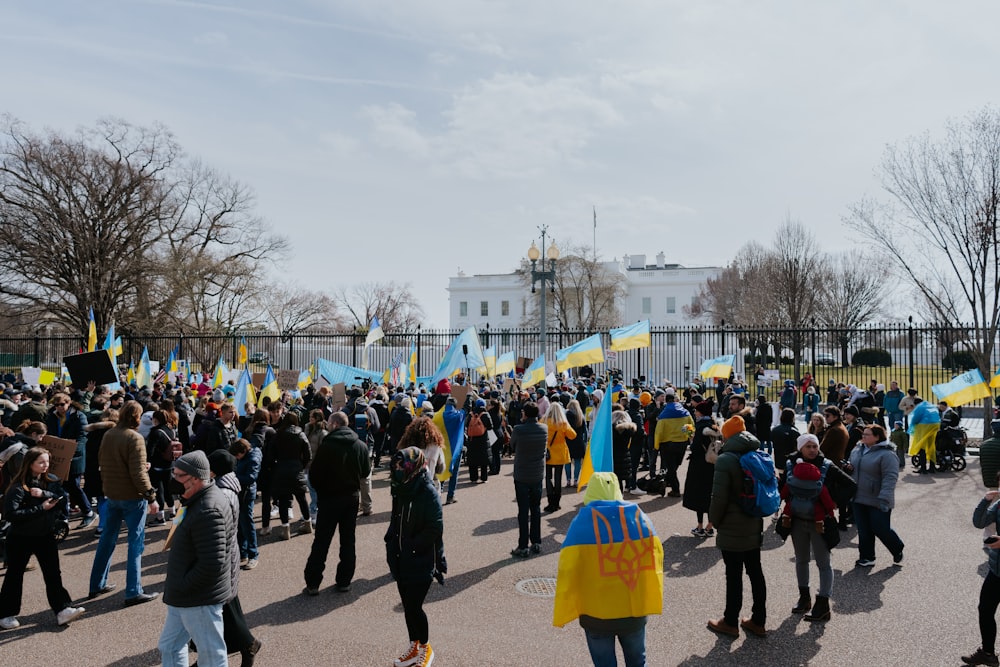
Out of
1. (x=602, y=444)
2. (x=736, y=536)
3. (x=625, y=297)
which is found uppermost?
(x=625, y=297)

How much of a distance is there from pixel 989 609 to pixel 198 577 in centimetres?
531

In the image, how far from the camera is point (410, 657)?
495cm

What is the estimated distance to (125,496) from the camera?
20.9 ft

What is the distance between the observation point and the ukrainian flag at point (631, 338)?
17.2 metres

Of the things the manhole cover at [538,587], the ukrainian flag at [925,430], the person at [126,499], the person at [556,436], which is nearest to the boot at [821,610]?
the manhole cover at [538,587]

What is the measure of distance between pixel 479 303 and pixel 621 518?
7077 centimetres

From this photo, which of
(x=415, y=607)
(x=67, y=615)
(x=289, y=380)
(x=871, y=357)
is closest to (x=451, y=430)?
(x=415, y=607)

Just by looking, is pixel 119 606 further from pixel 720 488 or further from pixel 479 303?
pixel 479 303

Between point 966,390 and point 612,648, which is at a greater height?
point 966,390

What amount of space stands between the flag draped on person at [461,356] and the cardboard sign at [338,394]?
218 cm

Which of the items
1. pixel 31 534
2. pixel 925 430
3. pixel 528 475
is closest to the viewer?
pixel 31 534

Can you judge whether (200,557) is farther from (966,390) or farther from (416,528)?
(966,390)

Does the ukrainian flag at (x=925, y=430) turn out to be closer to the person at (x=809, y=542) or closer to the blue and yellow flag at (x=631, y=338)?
the blue and yellow flag at (x=631, y=338)

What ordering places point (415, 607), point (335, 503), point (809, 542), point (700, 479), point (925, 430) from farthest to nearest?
1. point (925, 430)
2. point (700, 479)
3. point (335, 503)
4. point (809, 542)
5. point (415, 607)
